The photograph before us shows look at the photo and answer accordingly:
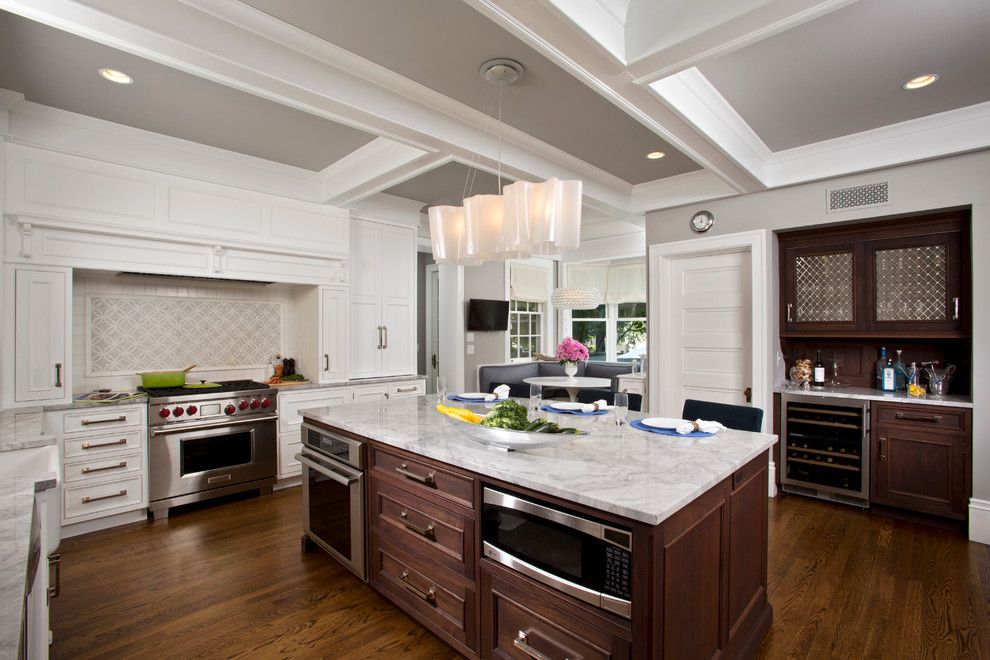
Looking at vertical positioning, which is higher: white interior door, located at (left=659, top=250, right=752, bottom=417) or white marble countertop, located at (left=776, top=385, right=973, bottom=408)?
white interior door, located at (left=659, top=250, right=752, bottom=417)

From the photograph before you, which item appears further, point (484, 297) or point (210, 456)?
point (484, 297)

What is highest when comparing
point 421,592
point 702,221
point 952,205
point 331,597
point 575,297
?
point 702,221

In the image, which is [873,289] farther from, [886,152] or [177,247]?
[177,247]

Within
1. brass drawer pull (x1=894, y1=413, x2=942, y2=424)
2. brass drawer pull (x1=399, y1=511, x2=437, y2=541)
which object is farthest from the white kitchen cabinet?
brass drawer pull (x1=894, y1=413, x2=942, y2=424)

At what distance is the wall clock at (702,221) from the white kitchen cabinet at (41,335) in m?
4.71

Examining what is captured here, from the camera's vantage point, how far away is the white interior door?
421 centimetres

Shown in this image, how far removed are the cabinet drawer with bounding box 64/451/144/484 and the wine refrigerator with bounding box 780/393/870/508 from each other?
4.79m

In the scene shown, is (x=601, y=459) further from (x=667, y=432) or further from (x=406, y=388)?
(x=406, y=388)

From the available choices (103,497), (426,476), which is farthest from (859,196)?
(103,497)

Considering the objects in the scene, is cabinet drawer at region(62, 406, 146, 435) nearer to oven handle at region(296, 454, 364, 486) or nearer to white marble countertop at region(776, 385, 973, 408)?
oven handle at region(296, 454, 364, 486)

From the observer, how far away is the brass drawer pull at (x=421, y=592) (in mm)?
2025

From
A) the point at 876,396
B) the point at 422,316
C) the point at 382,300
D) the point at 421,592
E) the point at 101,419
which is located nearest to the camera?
the point at 421,592

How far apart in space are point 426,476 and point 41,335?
2.82 m

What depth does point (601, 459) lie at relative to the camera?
1.81 m
